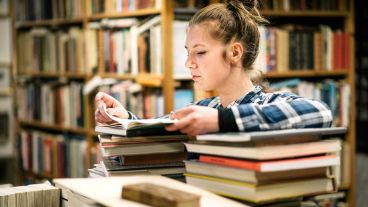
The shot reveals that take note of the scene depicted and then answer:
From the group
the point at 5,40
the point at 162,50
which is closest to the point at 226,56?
the point at 162,50

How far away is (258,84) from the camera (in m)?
1.71

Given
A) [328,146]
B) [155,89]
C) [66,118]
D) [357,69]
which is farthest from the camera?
[357,69]

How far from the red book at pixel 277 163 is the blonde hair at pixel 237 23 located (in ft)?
1.64

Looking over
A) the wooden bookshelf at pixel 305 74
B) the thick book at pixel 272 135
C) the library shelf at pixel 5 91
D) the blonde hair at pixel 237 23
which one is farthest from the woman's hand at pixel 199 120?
the library shelf at pixel 5 91

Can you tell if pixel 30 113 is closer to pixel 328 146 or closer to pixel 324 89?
pixel 324 89

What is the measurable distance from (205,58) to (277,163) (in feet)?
1.76

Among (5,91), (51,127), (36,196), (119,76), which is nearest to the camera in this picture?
(36,196)

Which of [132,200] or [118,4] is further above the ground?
[118,4]

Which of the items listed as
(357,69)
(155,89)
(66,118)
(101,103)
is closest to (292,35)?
(155,89)

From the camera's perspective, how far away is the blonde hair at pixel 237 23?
150cm

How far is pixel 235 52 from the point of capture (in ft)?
4.97

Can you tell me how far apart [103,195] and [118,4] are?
8.34 ft

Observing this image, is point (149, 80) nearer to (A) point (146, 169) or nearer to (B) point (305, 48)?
(B) point (305, 48)

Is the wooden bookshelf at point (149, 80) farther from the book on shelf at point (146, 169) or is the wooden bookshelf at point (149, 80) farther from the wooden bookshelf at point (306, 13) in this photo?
the book on shelf at point (146, 169)
